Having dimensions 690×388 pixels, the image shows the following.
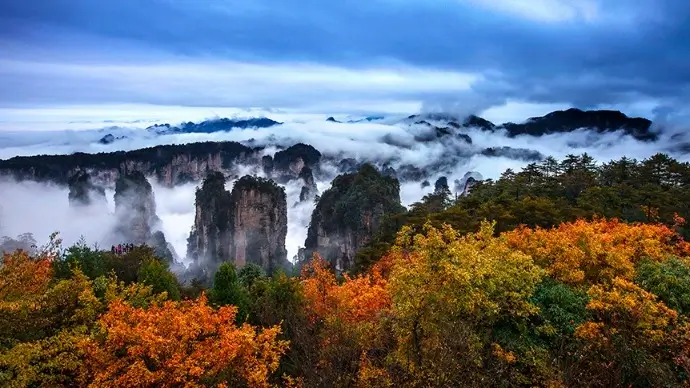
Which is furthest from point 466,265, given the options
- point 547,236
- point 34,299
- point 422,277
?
point 34,299

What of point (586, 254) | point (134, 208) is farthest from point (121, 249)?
point (134, 208)

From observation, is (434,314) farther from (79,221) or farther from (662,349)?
(79,221)

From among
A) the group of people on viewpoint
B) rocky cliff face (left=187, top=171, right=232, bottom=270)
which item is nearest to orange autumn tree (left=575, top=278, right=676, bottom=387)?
the group of people on viewpoint

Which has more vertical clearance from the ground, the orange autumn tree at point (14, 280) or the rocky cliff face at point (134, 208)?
the orange autumn tree at point (14, 280)

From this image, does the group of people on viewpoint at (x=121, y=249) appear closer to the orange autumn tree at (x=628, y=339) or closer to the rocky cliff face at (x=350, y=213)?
the rocky cliff face at (x=350, y=213)

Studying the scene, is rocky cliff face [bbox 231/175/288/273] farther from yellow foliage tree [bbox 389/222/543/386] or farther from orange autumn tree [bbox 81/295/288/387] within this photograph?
yellow foliage tree [bbox 389/222/543/386]

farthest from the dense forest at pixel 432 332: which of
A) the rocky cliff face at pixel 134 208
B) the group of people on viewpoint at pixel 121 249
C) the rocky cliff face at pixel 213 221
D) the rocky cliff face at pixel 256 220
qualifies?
the rocky cliff face at pixel 134 208
